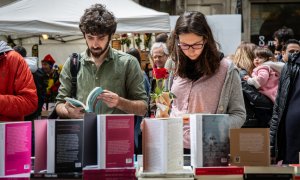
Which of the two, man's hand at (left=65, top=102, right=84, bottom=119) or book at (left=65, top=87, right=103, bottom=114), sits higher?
book at (left=65, top=87, right=103, bottom=114)

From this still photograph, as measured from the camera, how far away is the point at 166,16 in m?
8.24

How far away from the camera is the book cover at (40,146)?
9.93ft

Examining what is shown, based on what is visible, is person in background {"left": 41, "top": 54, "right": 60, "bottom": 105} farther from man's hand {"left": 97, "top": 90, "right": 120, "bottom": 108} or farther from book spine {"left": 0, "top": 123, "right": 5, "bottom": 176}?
book spine {"left": 0, "top": 123, "right": 5, "bottom": 176}

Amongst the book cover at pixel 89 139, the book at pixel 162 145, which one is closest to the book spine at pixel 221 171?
the book at pixel 162 145

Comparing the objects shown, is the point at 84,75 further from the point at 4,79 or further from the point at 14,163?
the point at 14,163

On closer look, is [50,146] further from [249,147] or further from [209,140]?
[249,147]

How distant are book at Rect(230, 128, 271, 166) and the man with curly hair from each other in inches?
40.5

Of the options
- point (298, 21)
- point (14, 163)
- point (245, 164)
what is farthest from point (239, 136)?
point (298, 21)

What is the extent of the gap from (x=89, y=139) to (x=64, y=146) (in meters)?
0.16

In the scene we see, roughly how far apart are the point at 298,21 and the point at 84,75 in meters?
11.7

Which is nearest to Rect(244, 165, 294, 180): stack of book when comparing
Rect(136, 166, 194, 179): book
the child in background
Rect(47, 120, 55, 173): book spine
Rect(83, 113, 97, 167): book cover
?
Rect(136, 166, 194, 179): book

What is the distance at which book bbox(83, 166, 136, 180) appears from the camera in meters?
2.87

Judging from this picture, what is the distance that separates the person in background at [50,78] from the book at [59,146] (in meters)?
6.69

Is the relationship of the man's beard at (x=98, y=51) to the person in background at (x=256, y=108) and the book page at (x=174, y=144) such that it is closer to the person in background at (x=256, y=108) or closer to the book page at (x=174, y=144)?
the book page at (x=174, y=144)
